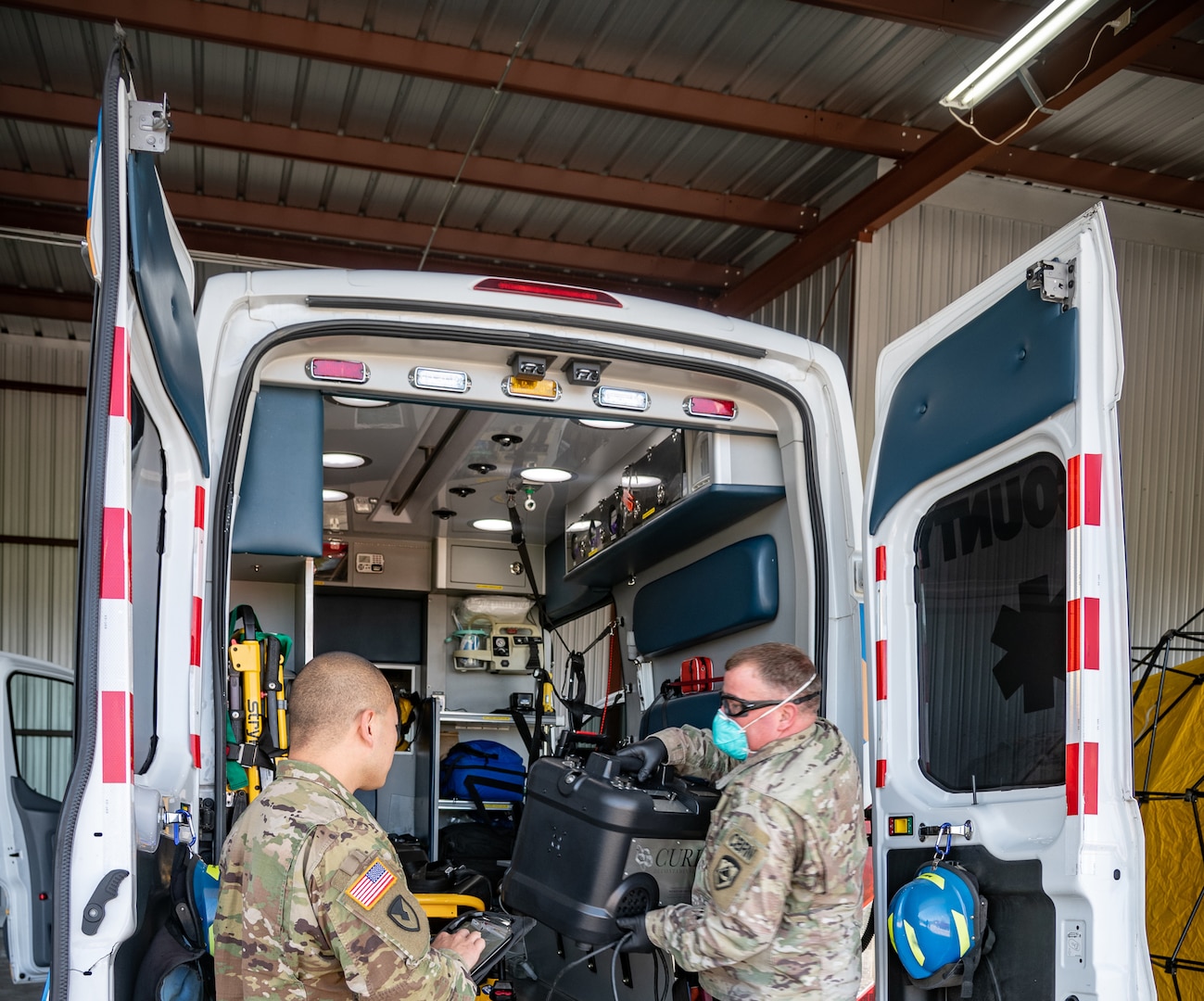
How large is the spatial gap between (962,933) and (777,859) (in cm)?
45

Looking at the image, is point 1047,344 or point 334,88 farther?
point 334,88

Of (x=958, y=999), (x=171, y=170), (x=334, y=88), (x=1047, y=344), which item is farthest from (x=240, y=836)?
(x=171, y=170)

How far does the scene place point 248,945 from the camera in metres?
2.12

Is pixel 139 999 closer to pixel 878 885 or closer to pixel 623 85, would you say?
pixel 878 885

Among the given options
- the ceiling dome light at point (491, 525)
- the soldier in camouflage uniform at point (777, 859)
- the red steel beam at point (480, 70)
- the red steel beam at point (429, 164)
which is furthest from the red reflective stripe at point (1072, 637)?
the red steel beam at point (429, 164)

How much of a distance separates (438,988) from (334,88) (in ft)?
23.1

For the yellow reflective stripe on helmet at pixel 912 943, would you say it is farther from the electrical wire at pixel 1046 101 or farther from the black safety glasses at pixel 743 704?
the electrical wire at pixel 1046 101

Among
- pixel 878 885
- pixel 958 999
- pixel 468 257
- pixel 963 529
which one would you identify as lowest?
pixel 958 999

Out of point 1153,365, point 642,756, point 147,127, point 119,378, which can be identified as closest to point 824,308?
point 1153,365

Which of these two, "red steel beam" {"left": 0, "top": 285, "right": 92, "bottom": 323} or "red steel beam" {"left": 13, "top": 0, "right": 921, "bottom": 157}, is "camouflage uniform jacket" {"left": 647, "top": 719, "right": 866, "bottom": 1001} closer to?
"red steel beam" {"left": 13, "top": 0, "right": 921, "bottom": 157}

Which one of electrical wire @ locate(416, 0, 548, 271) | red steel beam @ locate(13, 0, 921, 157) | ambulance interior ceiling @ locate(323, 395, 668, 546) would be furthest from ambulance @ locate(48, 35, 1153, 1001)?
red steel beam @ locate(13, 0, 921, 157)

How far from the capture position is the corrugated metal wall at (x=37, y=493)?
12.3 m

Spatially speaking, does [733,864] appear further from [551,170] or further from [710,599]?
[551,170]

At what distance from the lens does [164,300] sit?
2582mm
